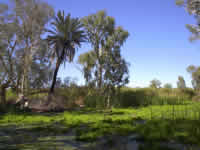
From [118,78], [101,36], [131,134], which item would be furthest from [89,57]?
[131,134]

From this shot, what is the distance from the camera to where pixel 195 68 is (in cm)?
5397

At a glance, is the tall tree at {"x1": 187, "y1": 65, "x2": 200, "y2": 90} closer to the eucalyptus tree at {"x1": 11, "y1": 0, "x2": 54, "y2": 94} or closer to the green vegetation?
the green vegetation

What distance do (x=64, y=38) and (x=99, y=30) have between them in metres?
7.70

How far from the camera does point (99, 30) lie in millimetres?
26812

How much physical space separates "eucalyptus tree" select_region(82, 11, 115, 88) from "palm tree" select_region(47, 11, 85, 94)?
531cm

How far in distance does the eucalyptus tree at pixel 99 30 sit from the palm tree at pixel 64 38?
5.31 metres

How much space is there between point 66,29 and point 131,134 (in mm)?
18209

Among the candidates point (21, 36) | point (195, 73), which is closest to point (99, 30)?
point (21, 36)

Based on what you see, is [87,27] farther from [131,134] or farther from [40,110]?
[131,134]

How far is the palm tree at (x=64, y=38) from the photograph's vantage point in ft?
69.2

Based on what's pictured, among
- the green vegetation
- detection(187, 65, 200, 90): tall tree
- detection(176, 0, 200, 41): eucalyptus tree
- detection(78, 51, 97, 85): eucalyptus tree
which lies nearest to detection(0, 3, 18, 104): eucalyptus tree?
the green vegetation

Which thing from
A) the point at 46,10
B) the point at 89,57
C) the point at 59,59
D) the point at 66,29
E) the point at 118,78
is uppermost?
the point at 46,10

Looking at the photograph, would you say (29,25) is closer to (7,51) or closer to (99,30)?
(7,51)

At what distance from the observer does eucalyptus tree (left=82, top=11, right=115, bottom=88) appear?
2627cm
